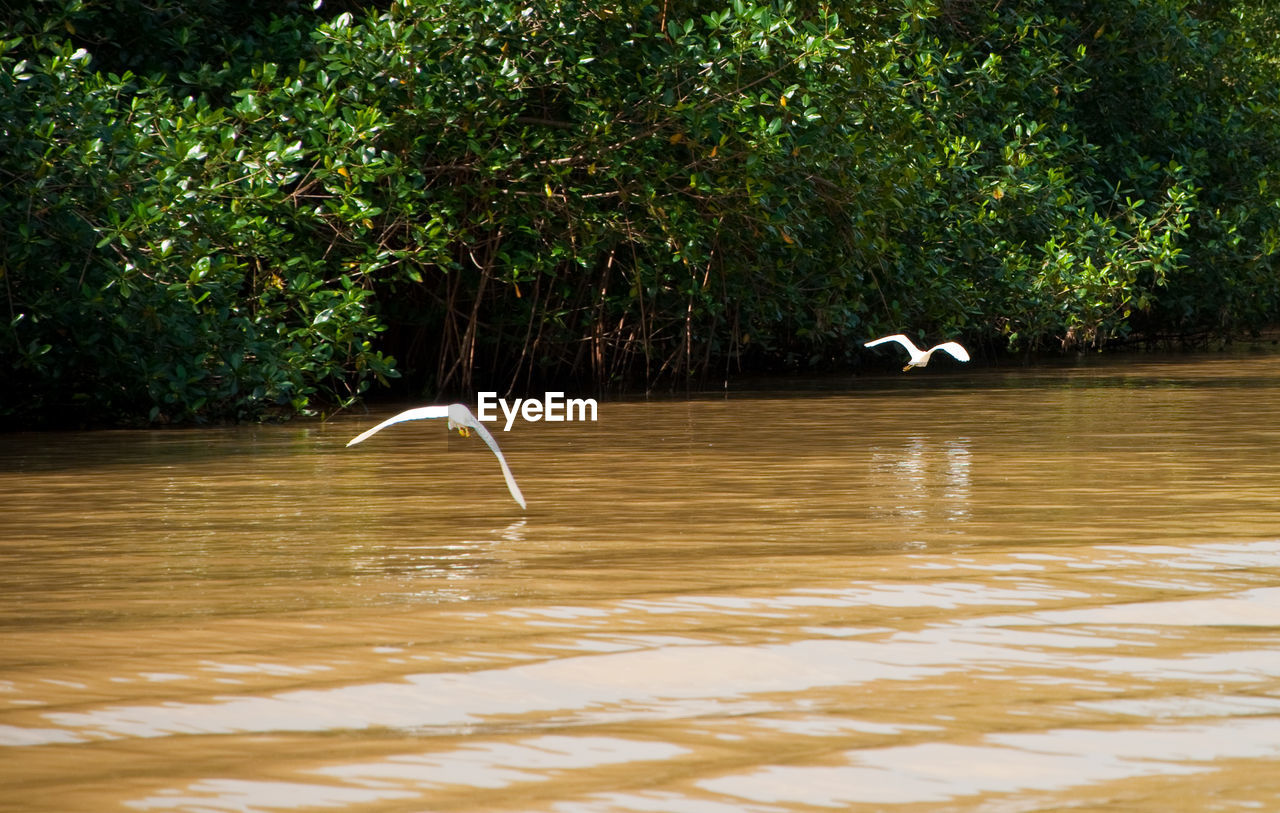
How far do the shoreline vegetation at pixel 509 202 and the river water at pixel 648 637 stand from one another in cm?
252

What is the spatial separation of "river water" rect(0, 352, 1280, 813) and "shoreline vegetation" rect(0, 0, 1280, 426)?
8.28ft

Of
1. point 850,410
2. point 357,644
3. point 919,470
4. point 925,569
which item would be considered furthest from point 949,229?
point 357,644

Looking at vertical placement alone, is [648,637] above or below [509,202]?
below

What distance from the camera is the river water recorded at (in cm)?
253

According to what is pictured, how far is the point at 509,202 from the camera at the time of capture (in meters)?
11.8

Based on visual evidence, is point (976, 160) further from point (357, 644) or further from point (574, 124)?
point (357, 644)

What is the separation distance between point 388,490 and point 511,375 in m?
6.98

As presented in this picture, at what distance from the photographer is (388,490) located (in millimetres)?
6309

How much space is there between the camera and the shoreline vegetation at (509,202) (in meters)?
9.34

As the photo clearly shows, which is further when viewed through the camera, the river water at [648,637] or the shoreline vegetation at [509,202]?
the shoreline vegetation at [509,202]

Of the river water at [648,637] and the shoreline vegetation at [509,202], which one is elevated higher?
the shoreline vegetation at [509,202]

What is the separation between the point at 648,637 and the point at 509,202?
855 centimetres

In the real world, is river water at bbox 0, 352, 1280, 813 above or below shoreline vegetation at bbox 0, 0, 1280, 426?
below

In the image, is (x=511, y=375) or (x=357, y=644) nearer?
(x=357, y=644)
